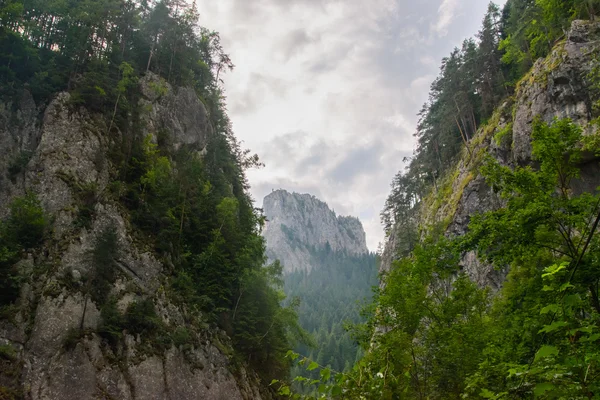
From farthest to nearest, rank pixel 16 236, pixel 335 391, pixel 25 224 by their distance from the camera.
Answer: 1. pixel 25 224
2. pixel 16 236
3. pixel 335 391

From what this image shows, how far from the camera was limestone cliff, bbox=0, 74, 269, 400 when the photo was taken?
15617mm

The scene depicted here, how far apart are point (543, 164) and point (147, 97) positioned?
29553mm

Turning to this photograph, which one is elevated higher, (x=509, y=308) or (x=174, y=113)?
(x=174, y=113)

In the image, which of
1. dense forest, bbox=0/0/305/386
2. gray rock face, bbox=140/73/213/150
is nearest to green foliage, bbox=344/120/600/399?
dense forest, bbox=0/0/305/386

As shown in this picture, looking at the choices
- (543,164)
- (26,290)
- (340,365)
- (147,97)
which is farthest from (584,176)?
(340,365)

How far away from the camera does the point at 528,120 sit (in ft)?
82.4

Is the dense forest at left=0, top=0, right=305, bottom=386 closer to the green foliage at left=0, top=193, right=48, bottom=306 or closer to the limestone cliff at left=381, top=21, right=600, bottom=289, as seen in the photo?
the green foliage at left=0, top=193, right=48, bottom=306

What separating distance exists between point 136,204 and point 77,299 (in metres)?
8.15

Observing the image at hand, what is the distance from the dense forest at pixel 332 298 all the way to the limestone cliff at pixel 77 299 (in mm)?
37679

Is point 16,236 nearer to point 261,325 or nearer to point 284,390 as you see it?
point 261,325

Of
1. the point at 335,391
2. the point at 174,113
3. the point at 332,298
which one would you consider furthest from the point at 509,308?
the point at 332,298

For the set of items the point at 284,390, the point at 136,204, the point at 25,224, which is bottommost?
the point at 284,390

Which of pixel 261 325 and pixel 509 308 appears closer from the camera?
pixel 509 308

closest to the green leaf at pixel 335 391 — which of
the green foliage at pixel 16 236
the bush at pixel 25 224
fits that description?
the green foliage at pixel 16 236
